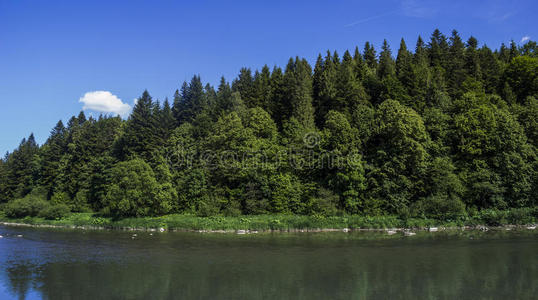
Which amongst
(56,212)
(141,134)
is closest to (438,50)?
(141,134)

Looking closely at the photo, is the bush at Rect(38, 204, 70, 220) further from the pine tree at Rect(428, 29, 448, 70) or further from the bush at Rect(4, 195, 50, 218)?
the pine tree at Rect(428, 29, 448, 70)

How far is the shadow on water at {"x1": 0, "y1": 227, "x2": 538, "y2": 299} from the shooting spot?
1966 cm

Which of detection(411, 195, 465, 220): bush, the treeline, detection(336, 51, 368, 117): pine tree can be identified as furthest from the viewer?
detection(336, 51, 368, 117): pine tree

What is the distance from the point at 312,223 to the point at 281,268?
2379 cm

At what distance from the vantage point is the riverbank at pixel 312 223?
45.7 meters

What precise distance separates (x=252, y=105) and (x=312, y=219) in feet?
120

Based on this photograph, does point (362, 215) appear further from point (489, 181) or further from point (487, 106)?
point (487, 106)

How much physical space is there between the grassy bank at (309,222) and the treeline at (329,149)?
1.61 metres

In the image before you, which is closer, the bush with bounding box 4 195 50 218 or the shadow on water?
the shadow on water

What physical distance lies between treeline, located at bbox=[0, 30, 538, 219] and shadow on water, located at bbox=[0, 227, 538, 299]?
40.7 ft

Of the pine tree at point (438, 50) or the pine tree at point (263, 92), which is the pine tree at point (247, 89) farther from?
the pine tree at point (438, 50)

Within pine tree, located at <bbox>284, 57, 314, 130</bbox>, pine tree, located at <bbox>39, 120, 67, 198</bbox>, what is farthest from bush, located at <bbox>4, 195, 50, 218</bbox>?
pine tree, located at <bbox>284, 57, 314, 130</bbox>

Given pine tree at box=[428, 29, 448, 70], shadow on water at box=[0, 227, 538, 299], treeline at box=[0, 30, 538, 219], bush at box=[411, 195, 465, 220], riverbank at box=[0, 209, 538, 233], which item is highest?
pine tree at box=[428, 29, 448, 70]

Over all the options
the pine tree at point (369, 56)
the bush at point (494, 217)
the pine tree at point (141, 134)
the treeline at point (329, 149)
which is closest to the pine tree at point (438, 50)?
the treeline at point (329, 149)
